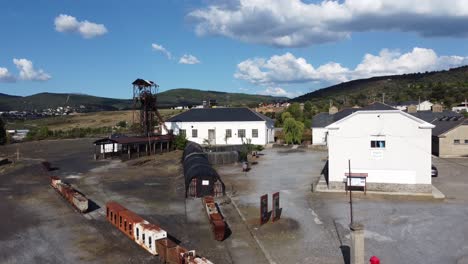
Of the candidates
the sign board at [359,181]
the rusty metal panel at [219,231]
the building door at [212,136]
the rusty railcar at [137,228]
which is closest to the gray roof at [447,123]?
the sign board at [359,181]

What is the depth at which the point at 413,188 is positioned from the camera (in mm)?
26141

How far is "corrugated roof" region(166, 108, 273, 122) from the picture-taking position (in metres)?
59.8

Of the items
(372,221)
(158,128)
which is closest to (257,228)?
(372,221)

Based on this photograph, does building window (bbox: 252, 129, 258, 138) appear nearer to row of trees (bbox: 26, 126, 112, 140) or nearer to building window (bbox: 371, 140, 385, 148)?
building window (bbox: 371, 140, 385, 148)

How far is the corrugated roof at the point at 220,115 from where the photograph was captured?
59812 millimetres

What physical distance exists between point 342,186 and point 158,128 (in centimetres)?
4168

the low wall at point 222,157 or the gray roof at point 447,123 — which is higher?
the gray roof at point 447,123

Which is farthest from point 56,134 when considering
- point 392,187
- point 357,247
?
point 357,247

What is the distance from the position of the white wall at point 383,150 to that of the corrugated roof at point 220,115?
31.5 m

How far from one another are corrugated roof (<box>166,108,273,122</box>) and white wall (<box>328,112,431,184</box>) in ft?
103

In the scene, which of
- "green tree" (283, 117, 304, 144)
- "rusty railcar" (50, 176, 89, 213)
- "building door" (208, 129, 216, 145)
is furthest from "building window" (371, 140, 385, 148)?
"building door" (208, 129, 216, 145)

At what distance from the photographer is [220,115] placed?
61500 millimetres

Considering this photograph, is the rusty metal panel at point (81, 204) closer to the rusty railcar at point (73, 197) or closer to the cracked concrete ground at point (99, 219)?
the rusty railcar at point (73, 197)

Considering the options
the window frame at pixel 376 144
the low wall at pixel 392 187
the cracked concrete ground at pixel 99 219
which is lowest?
the cracked concrete ground at pixel 99 219
